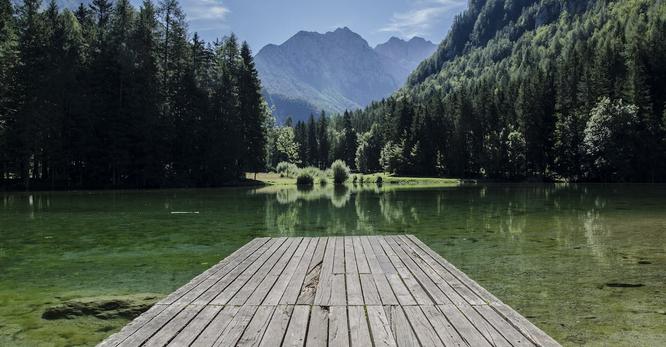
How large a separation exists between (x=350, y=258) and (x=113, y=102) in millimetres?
61663

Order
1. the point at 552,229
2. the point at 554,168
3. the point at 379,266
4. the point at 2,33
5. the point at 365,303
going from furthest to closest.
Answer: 1. the point at 554,168
2. the point at 2,33
3. the point at 552,229
4. the point at 379,266
5. the point at 365,303

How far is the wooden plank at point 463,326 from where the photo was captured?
5.15m

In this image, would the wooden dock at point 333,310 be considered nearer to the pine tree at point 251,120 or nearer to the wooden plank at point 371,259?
the wooden plank at point 371,259

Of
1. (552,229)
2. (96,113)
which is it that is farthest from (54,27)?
(552,229)

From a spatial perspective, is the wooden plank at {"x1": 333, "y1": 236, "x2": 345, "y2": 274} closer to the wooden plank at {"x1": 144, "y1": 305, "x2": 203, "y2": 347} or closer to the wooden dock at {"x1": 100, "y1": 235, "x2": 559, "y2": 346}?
the wooden dock at {"x1": 100, "y1": 235, "x2": 559, "y2": 346}

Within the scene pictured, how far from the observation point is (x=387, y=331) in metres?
5.51

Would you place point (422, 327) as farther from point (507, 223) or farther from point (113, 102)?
point (113, 102)

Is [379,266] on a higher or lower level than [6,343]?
higher

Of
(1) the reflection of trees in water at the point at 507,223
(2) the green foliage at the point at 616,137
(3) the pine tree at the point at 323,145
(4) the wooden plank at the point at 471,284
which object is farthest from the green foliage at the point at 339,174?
(4) the wooden plank at the point at 471,284

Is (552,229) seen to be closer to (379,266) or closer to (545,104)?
(379,266)

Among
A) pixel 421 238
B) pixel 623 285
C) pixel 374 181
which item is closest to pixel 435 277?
pixel 623 285

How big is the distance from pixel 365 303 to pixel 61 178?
63.5 m

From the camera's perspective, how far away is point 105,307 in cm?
1012

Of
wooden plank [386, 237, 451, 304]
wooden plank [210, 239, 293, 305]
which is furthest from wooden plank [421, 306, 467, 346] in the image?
wooden plank [210, 239, 293, 305]
